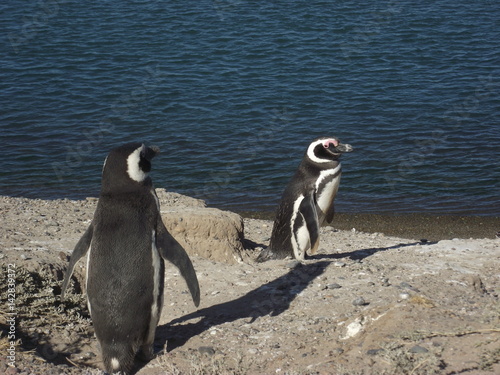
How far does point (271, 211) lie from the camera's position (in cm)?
1230

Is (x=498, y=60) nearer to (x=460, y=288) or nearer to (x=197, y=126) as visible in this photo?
(x=197, y=126)

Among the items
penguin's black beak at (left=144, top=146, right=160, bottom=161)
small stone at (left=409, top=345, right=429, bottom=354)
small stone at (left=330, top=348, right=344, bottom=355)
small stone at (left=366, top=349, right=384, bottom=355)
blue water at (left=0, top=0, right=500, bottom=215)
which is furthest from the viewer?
blue water at (left=0, top=0, right=500, bottom=215)

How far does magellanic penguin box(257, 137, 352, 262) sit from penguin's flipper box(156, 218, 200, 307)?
109 inches

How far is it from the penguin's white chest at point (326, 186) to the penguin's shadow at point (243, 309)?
1425mm

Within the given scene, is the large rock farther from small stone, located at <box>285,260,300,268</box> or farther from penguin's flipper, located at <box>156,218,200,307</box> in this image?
penguin's flipper, located at <box>156,218,200,307</box>

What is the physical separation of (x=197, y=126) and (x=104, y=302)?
10775 millimetres

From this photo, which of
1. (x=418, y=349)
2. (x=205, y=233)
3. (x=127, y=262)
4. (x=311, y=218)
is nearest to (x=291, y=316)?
(x=418, y=349)

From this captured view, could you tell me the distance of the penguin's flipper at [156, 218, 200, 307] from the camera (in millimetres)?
5145

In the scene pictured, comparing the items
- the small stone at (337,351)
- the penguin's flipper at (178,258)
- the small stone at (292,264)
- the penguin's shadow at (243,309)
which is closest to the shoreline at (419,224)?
the small stone at (292,264)

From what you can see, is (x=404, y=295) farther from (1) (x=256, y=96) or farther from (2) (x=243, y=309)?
(1) (x=256, y=96)

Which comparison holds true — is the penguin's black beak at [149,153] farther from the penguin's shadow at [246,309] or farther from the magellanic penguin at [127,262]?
the penguin's shadow at [246,309]

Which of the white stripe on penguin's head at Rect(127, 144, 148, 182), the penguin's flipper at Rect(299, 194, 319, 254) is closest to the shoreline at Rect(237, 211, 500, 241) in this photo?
the penguin's flipper at Rect(299, 194, 319, 254)

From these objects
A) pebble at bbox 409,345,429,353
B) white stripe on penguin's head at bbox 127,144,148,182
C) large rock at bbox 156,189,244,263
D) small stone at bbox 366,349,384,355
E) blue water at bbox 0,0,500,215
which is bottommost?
blue water at bbox 0,0,500,215

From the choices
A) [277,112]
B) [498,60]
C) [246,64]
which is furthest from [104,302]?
[498,60]
